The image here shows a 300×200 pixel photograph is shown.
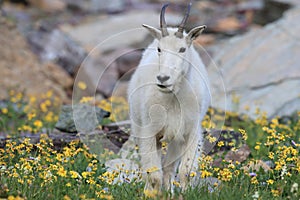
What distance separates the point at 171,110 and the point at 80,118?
1.98 meters

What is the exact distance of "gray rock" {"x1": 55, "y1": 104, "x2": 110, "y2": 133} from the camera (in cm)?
830

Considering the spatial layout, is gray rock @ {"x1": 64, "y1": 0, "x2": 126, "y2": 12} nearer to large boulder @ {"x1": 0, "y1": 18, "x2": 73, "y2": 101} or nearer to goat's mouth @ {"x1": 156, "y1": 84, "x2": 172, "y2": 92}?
large boulder @ {"x1": 0, "y1": 18, "x2": 73, "y2": 101}

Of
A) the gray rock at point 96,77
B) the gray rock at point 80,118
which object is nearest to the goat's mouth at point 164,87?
the gray rock at point 80,118

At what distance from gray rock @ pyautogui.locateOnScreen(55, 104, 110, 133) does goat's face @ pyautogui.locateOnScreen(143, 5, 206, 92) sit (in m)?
2.17

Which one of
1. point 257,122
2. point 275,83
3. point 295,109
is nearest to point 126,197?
point 257,122

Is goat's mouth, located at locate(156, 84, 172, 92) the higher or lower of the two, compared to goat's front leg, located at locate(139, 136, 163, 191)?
higher

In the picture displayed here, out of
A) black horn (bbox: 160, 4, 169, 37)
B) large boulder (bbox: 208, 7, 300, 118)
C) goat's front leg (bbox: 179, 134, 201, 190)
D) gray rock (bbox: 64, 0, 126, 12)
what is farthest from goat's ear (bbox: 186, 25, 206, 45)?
gray rock (bbox: 64, 0, 126, 12)

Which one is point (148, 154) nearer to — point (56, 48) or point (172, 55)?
point (172, 55)

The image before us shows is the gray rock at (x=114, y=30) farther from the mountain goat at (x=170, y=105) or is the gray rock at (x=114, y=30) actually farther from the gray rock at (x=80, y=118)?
the mountain goat at (x=170, y=105)

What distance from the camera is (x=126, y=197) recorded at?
557 cm

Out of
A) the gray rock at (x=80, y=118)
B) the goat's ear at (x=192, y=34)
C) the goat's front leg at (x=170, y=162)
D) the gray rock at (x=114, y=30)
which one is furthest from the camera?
the gray rock at (x=114, y=30)

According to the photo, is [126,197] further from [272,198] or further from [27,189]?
[272,198]

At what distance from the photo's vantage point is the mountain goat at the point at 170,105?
6.39 m

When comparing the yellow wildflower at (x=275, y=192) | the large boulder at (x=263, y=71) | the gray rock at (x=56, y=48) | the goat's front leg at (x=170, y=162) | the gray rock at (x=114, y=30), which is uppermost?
the gray rock at (x=114, y=30)
